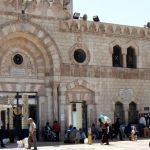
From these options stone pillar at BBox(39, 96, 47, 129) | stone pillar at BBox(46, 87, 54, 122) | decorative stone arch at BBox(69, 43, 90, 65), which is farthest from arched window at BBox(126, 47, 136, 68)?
stone pillar at BBox(39, 96, 47, 129)

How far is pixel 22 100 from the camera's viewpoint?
85.2 ft

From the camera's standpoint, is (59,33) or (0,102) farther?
(59,33)

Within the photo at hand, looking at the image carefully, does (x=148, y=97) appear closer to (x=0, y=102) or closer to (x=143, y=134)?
(x=143, y=134)

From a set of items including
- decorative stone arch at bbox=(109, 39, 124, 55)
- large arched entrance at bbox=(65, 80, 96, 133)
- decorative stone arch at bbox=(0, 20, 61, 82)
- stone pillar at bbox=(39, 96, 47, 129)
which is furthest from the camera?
decorative stone arch at bbox=(109, 39, 124, 55)

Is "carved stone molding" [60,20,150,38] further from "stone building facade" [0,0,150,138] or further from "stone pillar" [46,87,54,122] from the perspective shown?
"stone pillar" [46,87,54,122]

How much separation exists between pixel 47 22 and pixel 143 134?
8.98 meters

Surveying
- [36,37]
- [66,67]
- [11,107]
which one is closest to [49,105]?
[11,107]

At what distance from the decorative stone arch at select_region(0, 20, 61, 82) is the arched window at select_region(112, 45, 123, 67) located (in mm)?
4211

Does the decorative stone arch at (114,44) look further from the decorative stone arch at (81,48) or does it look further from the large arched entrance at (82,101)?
the large arched entrance at (82,101)

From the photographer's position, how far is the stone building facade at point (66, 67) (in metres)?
25.6

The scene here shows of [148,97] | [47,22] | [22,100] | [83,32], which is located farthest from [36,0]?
[148,97]

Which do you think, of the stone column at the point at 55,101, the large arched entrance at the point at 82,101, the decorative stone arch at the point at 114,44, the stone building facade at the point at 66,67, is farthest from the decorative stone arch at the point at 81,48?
the stone column at the point at 55,101

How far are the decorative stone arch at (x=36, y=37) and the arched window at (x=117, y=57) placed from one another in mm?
4211

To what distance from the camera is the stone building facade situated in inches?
A: 1009
